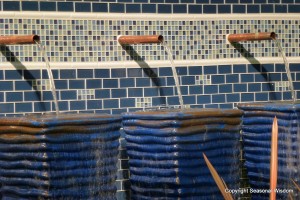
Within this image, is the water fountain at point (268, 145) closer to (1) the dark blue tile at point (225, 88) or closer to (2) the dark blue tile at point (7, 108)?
(1) the dark blue tile at point (225, 88)

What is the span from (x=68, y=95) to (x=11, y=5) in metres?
0.95

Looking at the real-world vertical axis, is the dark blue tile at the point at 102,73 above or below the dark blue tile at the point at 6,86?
above

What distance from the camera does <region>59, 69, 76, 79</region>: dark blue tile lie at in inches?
225

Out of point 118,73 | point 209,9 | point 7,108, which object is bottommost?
point 7,108

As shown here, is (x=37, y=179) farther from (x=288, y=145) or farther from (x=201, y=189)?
(x=288, y=145)

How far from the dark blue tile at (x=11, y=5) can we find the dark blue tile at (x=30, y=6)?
0.18 feet

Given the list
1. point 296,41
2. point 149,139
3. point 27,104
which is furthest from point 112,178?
point 296,41

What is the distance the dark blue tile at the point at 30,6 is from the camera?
5.50m

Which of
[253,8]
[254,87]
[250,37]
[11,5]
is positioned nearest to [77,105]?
[11,5]

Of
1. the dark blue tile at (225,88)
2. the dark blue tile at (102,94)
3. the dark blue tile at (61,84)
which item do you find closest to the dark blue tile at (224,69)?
the dark blue tile at (225,88)

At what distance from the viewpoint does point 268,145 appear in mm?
5598

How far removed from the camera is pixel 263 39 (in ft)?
20.7

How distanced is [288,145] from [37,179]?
7.23 ft

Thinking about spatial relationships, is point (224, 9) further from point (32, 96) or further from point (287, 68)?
point (32, 96)
